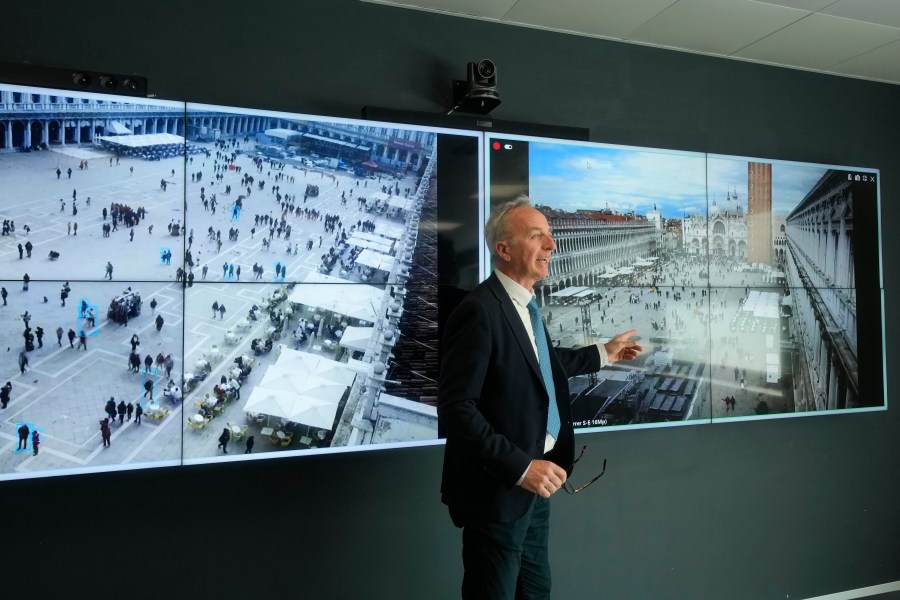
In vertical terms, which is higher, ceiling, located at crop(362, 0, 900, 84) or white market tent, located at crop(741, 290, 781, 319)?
ceiling, located at crop(362, 0, 900, 84)

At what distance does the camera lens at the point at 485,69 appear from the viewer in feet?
8.75

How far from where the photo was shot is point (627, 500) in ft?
10.2

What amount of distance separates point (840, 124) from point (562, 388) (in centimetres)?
295

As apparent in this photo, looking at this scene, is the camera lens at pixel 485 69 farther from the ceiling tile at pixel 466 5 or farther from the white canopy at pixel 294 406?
the white canopy at pixel 294 406

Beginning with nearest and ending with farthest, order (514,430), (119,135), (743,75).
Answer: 1. (514,430)
2. (119,135)
3. (743,75)

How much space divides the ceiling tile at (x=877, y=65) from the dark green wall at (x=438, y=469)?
8 centimetres

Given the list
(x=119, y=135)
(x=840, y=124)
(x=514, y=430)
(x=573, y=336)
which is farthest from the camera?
(x=840, y=124)

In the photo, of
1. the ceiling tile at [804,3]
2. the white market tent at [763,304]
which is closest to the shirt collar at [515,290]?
the white market tent at [763,304]

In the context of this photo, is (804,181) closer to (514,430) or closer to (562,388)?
(562,388)

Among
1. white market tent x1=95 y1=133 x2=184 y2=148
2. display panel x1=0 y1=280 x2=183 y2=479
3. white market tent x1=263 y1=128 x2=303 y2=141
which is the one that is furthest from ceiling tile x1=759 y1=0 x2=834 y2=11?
display panel x1=0 y1=280 x2=183 y2=479

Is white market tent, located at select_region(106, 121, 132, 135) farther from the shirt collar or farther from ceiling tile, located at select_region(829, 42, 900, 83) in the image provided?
ceiling tile, located at select_region(829, 42, 900, 83)

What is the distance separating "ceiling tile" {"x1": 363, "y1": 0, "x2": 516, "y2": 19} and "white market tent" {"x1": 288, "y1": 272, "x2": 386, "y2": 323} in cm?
132

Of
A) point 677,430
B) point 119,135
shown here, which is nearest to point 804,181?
point 677,430

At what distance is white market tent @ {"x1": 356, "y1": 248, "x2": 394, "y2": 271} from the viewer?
2564 millimetres
